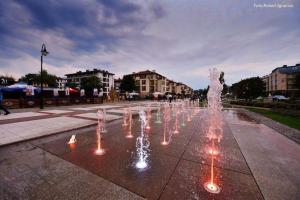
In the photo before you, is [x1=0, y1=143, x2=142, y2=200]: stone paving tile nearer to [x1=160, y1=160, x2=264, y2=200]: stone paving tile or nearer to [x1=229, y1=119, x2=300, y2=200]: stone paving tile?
[x1=160, y1=160, x2=264, y2=200]: stone paving tile

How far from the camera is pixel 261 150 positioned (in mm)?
4926

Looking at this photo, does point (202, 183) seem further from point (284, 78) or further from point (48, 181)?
point (284, 78)

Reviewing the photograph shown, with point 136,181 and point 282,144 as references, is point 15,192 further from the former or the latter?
point 282,144

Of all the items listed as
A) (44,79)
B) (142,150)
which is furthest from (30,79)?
(142,150)

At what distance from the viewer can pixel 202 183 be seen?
120 inches

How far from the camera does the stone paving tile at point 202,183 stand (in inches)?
105

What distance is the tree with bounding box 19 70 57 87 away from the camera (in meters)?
57.8

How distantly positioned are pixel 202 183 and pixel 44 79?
67.6 meters

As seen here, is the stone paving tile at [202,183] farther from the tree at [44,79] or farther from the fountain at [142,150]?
the tree at [44,79]

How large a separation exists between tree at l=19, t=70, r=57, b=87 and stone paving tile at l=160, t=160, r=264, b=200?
219ft

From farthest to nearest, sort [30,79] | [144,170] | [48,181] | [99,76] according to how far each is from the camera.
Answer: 1. [99,76]
2. [30,79]
3. [144,170]
4. [48,181]

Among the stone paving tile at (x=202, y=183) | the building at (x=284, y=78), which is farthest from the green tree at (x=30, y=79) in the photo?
the building at (x=284, y=78)

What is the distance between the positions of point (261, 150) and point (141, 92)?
247ft

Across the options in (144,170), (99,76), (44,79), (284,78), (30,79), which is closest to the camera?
(144,170)
